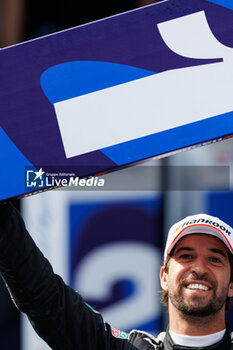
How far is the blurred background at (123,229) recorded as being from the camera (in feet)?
15.3

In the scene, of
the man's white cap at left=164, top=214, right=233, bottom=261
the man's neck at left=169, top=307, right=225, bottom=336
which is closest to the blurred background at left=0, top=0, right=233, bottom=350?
the man's white cap at left=164, top=214, right=233, bottom=261

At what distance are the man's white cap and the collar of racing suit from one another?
270 mm

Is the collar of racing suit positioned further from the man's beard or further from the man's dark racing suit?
the man's beard

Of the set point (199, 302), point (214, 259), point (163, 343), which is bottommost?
point (163, 343)

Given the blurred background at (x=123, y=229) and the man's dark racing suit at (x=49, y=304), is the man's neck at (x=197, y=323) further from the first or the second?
the blurred background at (x=123, y=229)

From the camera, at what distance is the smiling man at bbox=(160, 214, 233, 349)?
2078 mm

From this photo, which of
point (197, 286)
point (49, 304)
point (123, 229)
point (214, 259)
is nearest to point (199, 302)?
point (197, 286)

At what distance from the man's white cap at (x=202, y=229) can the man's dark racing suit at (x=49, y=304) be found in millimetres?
288

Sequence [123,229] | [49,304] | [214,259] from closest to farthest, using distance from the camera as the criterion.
Answer: [49,304], [214,259], [123,229]

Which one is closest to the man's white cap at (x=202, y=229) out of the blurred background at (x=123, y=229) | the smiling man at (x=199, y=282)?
the smiling man at (x=199, y=282)

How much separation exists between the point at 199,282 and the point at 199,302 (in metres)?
0.06

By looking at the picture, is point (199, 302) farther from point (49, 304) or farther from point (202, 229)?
point (49, 304)

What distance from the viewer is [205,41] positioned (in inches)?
75.6

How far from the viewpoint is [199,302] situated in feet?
6.79
